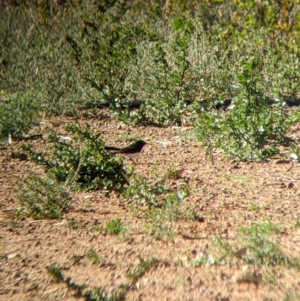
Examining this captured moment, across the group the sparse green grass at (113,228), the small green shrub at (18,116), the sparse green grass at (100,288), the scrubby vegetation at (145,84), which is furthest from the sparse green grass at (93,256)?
the small green shrub at (18,116)

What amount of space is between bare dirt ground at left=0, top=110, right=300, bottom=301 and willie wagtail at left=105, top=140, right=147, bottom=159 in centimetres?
17

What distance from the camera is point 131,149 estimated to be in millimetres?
6402

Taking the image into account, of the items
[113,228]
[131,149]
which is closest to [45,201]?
[113,228]

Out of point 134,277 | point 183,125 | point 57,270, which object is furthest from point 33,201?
point 183,125

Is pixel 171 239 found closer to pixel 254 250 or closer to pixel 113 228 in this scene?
pixel 113 228

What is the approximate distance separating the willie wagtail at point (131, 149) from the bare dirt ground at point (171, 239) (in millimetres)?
171

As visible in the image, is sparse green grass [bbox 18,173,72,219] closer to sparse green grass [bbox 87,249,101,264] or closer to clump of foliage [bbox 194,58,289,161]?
sparse green grass [bbox 87,249,101,264]

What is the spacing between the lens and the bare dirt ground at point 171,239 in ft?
12.3

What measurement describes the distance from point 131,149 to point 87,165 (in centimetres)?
101

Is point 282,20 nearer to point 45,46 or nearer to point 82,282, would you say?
point 45,46

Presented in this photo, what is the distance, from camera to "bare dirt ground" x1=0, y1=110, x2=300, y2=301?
3736 millimetres

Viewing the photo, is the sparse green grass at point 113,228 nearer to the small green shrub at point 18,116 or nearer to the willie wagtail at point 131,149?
the willie wagtail at point 131,149

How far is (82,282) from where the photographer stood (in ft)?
12.9

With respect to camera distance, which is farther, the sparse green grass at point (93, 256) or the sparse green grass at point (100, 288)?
the sparse green grass at point (93, 256)
